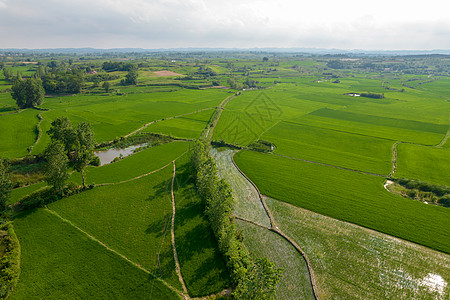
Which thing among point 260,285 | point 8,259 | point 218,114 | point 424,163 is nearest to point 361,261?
point 260,285

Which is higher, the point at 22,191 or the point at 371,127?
the point at 371,127

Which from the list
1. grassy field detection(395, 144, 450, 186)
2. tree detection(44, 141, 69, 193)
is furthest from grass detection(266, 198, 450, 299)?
tree detection(44, 141, 69, 193)

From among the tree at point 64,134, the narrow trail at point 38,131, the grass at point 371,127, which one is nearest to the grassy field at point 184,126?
the tree at point 64,134

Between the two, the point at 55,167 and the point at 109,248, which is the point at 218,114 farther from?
the point at 109,248

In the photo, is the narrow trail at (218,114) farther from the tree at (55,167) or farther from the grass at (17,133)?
the grass at (17,133)

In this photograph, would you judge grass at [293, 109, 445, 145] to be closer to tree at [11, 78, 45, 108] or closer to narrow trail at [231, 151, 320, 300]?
narrow trail at [231, 151, 320, 300]

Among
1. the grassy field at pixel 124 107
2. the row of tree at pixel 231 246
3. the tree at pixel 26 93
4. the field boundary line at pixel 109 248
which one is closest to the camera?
the row of tree at pixel 231 246


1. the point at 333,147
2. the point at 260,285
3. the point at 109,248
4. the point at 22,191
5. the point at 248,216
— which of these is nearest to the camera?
the point at 260,285
